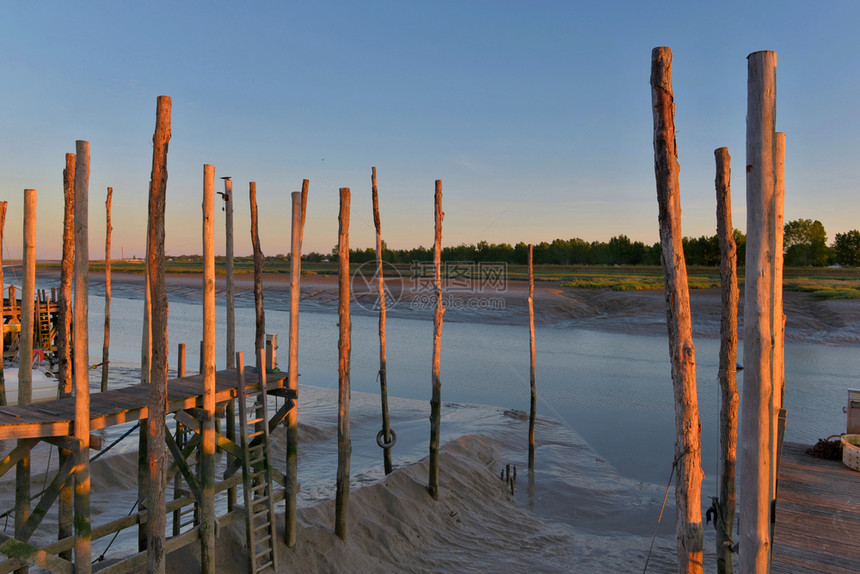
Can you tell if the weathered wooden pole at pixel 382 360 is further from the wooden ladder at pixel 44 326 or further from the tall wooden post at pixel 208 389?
the wooden ladder at pixel 44 326

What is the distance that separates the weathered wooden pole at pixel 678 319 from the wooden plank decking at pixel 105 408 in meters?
5.39

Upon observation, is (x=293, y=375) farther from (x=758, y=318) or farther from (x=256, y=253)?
(x=758, y=318)

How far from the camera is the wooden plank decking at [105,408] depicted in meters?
5.50

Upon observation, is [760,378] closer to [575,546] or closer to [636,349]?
[575,546]

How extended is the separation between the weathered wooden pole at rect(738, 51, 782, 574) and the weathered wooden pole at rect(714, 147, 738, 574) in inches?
97.5

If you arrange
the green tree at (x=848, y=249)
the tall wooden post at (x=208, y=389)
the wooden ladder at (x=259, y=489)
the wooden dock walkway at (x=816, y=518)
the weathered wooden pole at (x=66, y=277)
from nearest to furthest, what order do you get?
the wooden dock walkway at (x=816, y=518) < the tall wooden post at (x=208, y=389) < the wooden ladder at (x=259, y=489) < the weathered wooden pole at (x=66, y=277) < the green tree at (x=848, y=249)

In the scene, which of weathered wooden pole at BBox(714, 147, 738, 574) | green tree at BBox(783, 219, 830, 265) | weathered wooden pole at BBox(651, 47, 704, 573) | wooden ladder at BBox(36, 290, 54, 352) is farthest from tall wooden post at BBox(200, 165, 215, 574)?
green tree at BBox(783, 219, 830, 265)

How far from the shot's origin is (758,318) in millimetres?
→ 4562

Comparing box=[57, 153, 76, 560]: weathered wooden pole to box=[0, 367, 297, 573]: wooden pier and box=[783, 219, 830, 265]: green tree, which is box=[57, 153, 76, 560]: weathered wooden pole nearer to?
box=[0, 367, 297, 573]: wooden pier

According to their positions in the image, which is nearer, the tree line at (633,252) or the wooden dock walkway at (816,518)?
the wooden dock walkway at (816,518)

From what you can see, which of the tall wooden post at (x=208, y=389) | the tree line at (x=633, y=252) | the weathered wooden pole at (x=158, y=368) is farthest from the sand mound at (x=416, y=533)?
the tree line at (x=633, y=252)

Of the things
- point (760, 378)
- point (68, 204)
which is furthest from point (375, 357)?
point (760, 378)

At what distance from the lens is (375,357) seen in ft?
87.8

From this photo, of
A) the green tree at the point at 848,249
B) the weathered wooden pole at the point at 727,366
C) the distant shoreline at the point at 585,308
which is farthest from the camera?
the green tree at the point at 848,249
